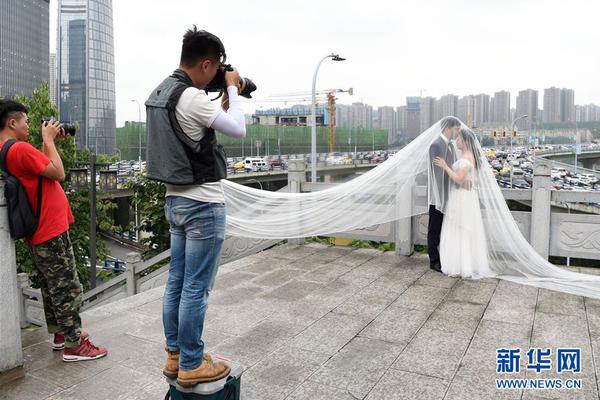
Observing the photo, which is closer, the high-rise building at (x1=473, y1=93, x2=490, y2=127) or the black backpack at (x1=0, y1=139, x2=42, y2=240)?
the black backpack at (x1=0, y1=139, x2=42, y2=240)

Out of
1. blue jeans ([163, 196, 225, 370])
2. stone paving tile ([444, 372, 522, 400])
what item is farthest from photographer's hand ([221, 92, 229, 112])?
stone paving tile ([444, 372, 522, 400])

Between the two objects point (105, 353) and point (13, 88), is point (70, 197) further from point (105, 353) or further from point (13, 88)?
point (13, 88)

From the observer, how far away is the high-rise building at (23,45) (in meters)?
67.1

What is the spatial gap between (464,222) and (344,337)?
2610 millimetres

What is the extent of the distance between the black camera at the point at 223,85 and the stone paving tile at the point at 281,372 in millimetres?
1659

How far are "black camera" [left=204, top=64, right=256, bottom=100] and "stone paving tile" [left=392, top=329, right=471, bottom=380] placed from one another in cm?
196

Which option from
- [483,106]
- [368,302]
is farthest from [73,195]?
[483,106]

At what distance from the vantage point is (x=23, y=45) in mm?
69938

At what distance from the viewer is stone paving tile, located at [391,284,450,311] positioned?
4.52 m

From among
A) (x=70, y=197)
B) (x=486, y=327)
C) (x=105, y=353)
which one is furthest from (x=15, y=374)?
(x=70, y=197)

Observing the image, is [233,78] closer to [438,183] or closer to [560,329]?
[560,329]

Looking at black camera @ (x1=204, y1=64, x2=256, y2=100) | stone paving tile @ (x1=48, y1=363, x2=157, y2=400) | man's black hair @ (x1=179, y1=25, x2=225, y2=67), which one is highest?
man's black hair @ (x1=179, y1=25, x2=225, y2=67)

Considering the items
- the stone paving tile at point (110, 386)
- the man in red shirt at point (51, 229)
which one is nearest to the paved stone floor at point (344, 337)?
the stone paving tile at point (110, 386)

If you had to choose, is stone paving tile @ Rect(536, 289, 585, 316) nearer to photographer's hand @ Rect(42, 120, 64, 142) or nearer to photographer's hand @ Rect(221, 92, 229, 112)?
photographer's hand @ Rect(221, 92, 229, 112)
